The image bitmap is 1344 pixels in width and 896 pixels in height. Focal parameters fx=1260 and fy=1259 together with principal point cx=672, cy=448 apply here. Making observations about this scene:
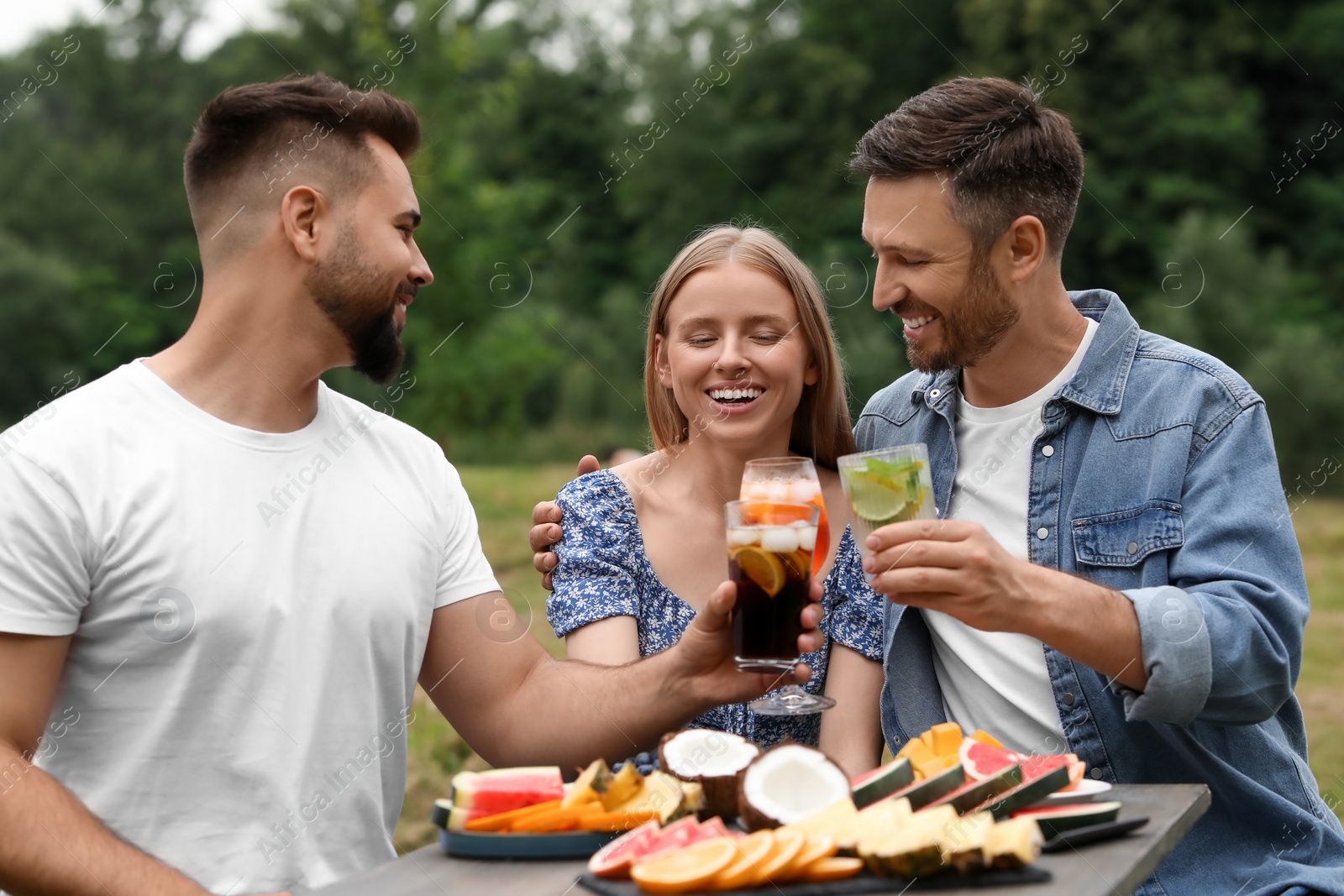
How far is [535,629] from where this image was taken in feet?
37.5

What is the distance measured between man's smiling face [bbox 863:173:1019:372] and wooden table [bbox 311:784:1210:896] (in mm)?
1583

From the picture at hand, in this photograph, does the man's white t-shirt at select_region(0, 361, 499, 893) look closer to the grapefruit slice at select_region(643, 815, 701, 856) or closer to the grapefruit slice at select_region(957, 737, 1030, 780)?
the grapefruit slice at select_region(643, 815, 701, 856)

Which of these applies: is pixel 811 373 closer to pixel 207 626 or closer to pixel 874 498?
pixel 874 498

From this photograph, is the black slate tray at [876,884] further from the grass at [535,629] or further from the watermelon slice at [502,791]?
the grass at [535,629]

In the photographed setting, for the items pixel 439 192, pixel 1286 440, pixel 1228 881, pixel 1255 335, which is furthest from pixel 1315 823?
pixel 1255 335

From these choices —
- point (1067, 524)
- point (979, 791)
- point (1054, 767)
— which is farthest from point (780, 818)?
point (1067, 524)

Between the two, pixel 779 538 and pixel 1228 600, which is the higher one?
pixel 779 538

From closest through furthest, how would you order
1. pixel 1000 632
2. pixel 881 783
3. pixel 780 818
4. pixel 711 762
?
1. pixel 780 818
2. pixel 881 783
3. pixel 711 762
4. pixel 1000 632

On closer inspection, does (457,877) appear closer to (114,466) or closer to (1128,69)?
(114,466)

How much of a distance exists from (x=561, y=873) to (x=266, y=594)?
116 centimetres

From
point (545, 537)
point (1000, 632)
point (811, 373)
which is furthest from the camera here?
point (811, 373)

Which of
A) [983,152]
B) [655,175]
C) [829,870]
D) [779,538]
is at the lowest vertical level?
[829,870]

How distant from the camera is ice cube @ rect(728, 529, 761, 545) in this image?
2865mm

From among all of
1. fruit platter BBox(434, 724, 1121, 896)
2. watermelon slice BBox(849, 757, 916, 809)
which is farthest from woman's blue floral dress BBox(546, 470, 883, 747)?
watermelon slice BBox(849, 757, 916, 809)
